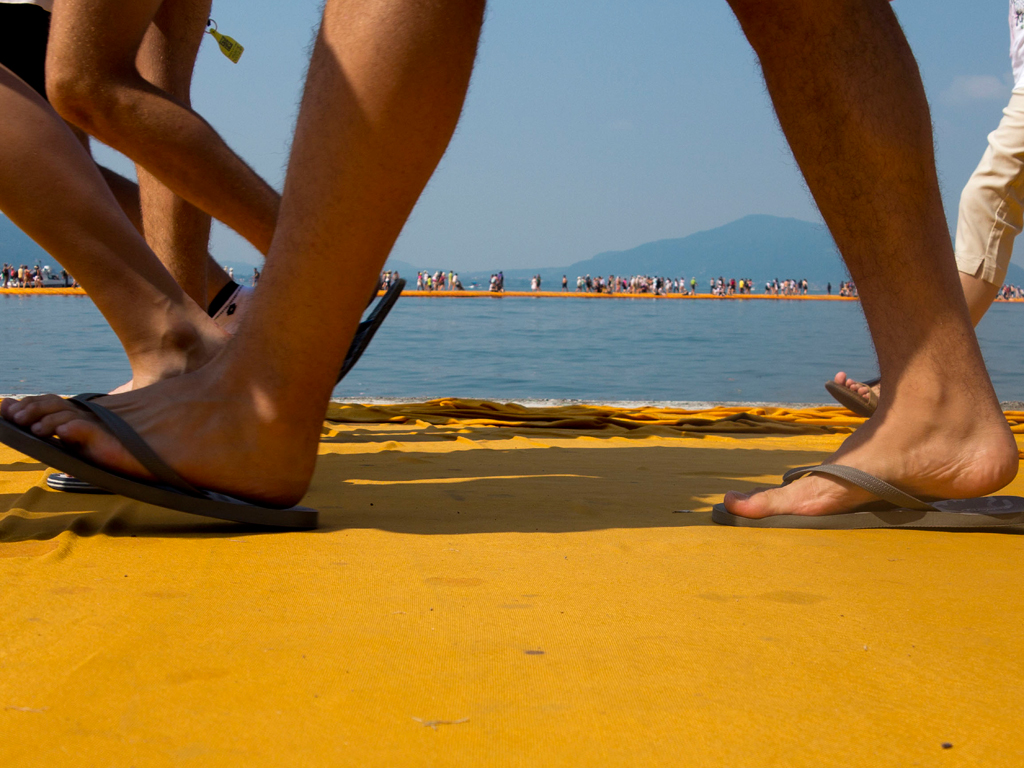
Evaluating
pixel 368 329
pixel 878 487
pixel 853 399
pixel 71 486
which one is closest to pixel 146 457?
pixel 71 486

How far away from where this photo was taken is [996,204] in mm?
2229

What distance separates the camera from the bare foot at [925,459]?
1.08 m

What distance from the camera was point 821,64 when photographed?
106 centimetres

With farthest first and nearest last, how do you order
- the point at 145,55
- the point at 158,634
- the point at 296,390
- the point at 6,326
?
the point at 6,326 < the point at 145,55 < the point at 296,390 < the point at 158,634

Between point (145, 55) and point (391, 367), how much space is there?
171 inches

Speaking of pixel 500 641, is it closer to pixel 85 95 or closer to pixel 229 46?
pixel 85 95

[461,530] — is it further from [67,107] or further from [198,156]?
[67,107]

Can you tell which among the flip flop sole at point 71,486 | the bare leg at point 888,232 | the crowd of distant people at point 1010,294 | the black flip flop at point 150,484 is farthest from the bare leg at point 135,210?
the crowd of distant people at point 1010,294

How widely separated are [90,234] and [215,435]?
387mm

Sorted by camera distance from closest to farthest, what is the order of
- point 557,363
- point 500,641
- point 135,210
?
point 500,641 → point 135,210 → point 557,363

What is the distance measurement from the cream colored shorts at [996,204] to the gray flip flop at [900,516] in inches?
51.1

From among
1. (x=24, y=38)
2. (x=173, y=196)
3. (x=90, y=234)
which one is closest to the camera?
(x=90, y=234)

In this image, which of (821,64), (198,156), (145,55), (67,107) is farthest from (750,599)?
(145,55)

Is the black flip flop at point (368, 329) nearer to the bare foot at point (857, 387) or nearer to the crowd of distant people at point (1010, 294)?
the bare foot at point (857, 387)
